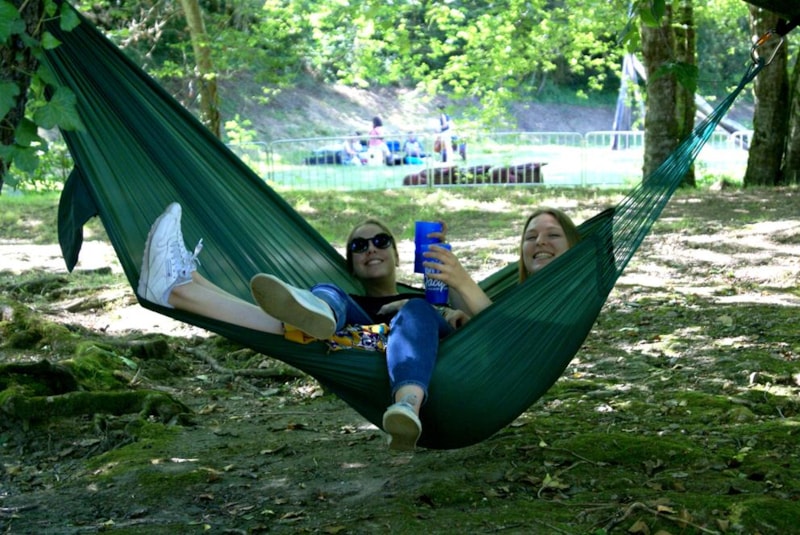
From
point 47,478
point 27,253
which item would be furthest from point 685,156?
point 27,253

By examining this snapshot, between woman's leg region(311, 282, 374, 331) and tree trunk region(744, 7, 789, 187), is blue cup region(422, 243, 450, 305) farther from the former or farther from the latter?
tree trunk region(744, 7, 789, 187)

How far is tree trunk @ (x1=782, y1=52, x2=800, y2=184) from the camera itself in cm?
848

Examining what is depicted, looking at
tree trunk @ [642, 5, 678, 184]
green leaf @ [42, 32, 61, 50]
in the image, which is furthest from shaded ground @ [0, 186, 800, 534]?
tree trunk @ [642, 5, 678, 184]

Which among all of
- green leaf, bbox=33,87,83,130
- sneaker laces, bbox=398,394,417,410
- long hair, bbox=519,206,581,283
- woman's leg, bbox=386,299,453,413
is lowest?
sneaker laces, bbox=398,394,417,410

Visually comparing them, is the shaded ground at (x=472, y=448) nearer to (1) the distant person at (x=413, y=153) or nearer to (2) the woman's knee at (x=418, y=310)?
(2) the woman's knee at (x=418, y=310)

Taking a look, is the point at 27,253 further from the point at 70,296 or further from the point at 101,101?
the point at 101,101

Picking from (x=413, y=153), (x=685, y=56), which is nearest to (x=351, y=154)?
(x=413, y=153)

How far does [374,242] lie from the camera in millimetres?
2828

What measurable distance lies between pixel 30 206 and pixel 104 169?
305 inches

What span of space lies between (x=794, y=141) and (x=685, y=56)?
139 cm

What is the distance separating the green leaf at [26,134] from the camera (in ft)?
6.61

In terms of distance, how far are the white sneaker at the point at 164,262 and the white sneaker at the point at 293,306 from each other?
0.24 meters

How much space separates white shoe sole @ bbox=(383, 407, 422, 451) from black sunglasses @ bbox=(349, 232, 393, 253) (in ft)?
2.65

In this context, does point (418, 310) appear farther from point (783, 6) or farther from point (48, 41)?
point (783, 6)
